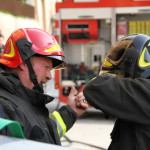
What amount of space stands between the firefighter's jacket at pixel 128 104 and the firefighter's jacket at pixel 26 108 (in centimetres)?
37

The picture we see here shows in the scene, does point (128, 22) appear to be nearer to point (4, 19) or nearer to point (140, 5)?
point (140, 5)

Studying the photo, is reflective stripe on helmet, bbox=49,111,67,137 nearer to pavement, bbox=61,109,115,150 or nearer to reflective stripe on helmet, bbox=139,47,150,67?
reflective stripe on helmet, bbox=139,47,150,67

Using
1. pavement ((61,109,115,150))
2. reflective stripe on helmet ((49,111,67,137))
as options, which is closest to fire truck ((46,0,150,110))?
pavement ((61,109,115,150))

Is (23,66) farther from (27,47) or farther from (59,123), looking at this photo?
(59,123)

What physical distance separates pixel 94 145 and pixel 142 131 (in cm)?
331

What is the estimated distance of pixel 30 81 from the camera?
192 centimetres

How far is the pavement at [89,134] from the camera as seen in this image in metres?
4.73

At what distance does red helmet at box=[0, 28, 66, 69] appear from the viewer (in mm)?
1921

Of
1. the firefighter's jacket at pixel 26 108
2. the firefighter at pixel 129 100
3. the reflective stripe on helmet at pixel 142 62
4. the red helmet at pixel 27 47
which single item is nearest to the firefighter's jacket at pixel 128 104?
the firefighter at pixel 129 100

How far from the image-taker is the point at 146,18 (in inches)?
271

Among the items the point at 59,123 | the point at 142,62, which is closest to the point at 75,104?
the point at 59,123

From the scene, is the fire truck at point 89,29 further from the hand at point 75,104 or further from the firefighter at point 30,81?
the firefighter at point 30,81

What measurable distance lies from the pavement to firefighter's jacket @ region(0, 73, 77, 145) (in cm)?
280

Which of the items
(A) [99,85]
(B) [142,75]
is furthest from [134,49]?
(A) [99,85]
